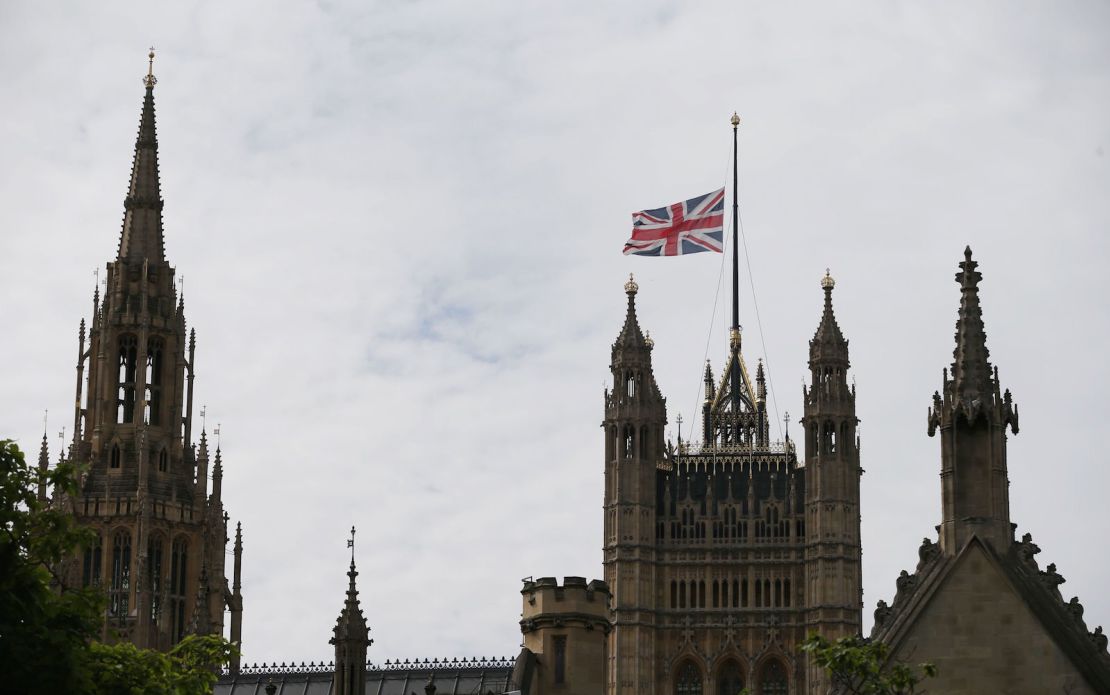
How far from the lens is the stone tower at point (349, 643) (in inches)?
3004

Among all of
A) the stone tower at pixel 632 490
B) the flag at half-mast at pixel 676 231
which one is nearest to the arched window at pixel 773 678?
the stone tower at pixel 632 490

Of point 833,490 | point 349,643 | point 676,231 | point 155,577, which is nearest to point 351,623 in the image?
point 349,643

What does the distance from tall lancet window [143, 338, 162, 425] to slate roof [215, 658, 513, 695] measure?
18.2 metres

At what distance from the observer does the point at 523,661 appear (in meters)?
72.3

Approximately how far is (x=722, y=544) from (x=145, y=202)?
49.6m

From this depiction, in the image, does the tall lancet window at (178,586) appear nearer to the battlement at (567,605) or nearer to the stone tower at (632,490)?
the battlement at (567,605)

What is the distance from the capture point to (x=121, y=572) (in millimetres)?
105875

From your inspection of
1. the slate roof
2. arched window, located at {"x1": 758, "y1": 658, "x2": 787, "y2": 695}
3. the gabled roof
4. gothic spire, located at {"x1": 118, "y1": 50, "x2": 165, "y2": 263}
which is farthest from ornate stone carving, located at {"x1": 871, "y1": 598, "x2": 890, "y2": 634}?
arched window, located at {"x1": 758, "y1": 658, "x2": 787, "y2": 695}

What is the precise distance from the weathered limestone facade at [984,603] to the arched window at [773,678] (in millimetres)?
101066

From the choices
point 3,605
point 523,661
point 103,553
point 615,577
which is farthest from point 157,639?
point 3,605

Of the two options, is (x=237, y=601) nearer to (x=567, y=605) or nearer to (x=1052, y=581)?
(x=567, y=605)

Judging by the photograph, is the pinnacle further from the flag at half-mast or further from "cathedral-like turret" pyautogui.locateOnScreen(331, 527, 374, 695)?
"cathedral-like turret" pyautogui.locateOnScreen(331, 527, 374, 695)

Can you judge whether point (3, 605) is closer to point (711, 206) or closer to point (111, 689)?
point (111, 689)

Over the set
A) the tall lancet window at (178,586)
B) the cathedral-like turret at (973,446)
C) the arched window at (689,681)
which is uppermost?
the arched window at (689,681)
